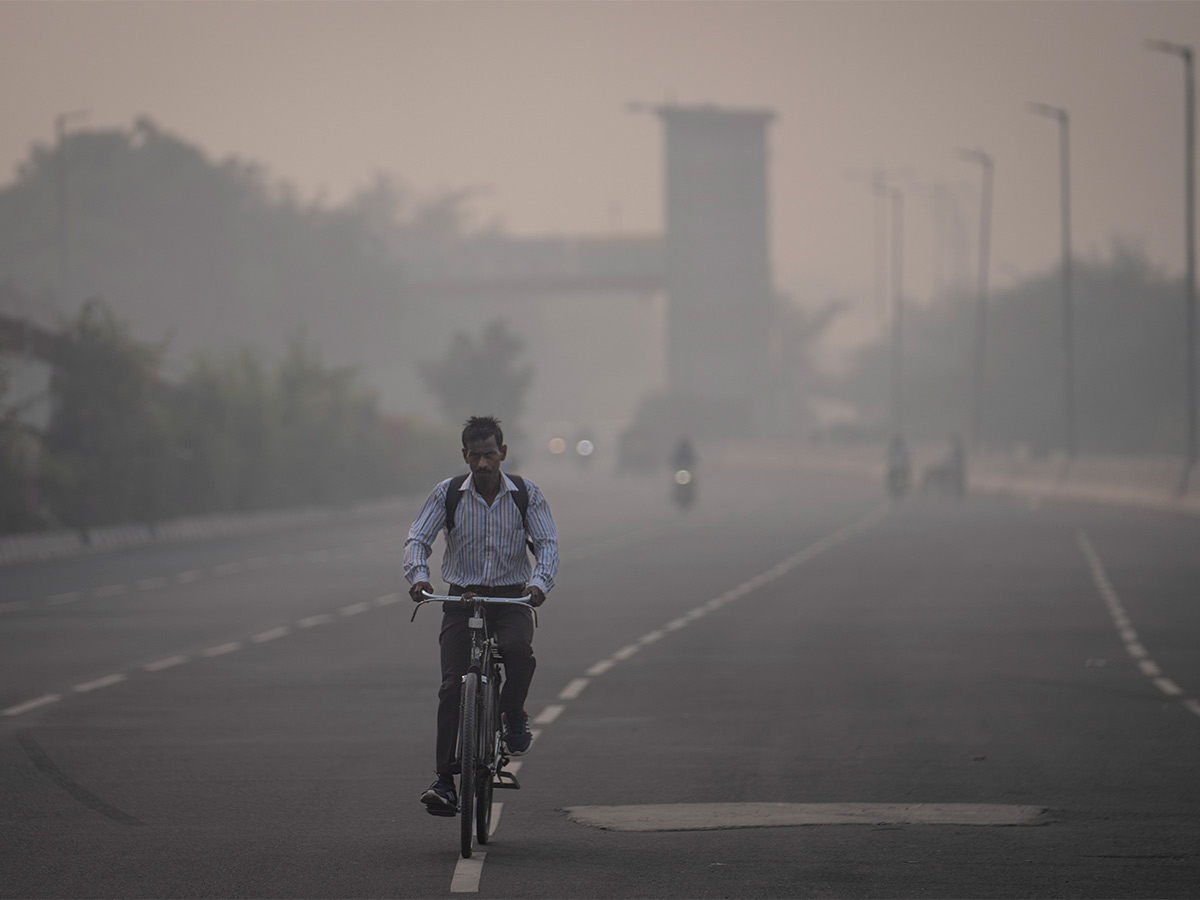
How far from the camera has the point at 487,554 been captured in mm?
9344

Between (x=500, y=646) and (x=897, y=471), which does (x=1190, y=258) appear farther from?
(x=500, y=646)

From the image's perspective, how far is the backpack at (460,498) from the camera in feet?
30.6

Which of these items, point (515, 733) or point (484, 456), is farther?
point (515, 733)

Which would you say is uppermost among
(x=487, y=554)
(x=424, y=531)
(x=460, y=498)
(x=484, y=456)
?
(x=484, y=456)

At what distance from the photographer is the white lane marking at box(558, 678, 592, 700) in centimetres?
1538

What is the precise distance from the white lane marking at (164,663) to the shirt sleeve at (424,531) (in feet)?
28.5

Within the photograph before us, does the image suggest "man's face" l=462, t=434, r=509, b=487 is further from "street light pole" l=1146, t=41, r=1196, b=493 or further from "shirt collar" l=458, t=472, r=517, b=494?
"street light pole" l=1146, t=41, r=1196, b=493

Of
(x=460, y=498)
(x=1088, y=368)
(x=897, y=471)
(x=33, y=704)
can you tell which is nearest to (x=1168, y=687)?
(x=460, y=498)

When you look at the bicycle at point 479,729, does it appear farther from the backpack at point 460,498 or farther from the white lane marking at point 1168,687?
the white lane marking at point 1168,687

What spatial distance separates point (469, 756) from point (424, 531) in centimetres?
107

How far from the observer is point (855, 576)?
29.3m

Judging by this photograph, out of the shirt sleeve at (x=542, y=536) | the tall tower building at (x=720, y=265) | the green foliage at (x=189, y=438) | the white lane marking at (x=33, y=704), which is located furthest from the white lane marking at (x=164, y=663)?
the tall tower building at (x=720, y=265)

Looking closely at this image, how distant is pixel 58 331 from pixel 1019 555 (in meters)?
21.4

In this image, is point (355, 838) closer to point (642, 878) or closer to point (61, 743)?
point (642, 878)
